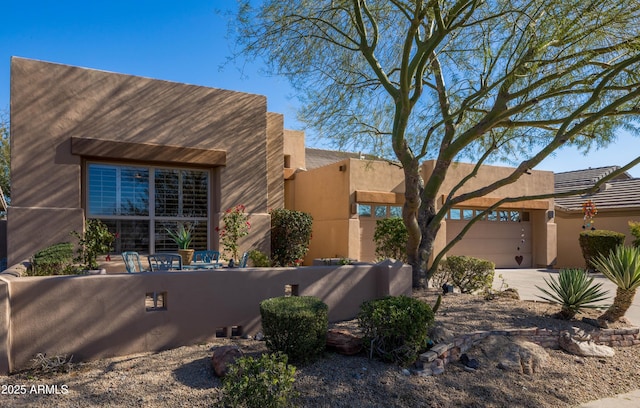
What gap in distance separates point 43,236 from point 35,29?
14.6 feet

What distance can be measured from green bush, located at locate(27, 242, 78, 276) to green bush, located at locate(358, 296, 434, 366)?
4.45 metres

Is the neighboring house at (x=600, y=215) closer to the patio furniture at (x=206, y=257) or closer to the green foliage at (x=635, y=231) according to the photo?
the green foliage at (x=635, y=231)

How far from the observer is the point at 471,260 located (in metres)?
9.56

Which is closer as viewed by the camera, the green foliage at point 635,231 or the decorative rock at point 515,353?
the decorative rock at point 515,353

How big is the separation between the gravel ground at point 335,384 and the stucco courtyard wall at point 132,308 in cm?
22

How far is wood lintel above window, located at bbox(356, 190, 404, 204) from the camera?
47.6ft

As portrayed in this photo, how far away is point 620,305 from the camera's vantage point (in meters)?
7.18

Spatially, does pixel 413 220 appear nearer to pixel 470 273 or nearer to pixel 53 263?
pixel 470 273

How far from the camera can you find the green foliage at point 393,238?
10781 mm

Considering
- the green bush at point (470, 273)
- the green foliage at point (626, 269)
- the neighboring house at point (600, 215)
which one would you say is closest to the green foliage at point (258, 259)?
the green bush at point (470, 273)

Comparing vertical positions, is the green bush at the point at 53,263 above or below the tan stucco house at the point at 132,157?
below

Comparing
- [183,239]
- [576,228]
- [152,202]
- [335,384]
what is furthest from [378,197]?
[576,228]

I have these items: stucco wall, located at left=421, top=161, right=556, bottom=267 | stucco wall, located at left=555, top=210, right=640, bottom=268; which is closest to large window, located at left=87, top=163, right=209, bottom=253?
stucco wall, located at left=421, top=161, right=556, bottom=267

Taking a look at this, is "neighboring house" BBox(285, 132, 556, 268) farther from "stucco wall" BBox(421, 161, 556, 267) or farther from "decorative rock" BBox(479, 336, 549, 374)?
"decorative rock" BBox(479, 336, 549, 374)
